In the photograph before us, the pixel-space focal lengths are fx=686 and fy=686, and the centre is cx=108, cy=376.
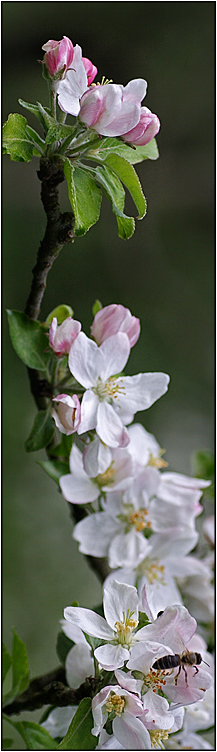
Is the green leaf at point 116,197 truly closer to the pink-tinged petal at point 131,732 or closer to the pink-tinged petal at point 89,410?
the pink-tinged petal at point 89,410

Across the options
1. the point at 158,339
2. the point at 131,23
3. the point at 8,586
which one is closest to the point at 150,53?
the point at 131,23

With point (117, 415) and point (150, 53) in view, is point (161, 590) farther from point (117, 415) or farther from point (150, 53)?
point (150, 53)

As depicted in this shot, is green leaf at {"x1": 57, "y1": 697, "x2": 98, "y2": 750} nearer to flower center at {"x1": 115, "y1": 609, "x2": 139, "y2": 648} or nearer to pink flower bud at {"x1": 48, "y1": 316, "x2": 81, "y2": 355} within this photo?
flower center at {"x1": 115, "y1": 609, "x2": 139, "y2": 648}

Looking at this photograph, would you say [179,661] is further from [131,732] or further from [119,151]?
[119,151]

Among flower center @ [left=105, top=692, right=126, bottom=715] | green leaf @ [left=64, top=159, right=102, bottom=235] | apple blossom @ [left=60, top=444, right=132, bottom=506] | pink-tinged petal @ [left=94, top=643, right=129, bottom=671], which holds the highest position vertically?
green leaf @ [left=64, top=159, right=102, bottom=235]

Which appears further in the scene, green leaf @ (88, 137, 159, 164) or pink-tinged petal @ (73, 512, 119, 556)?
pink-tinged petal @ (73, 512, 119, 556)

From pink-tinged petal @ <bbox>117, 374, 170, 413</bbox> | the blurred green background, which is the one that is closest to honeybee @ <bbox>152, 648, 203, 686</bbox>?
pink-tinged petal @ <bbox>117, 374, 170, 413</bbox>
